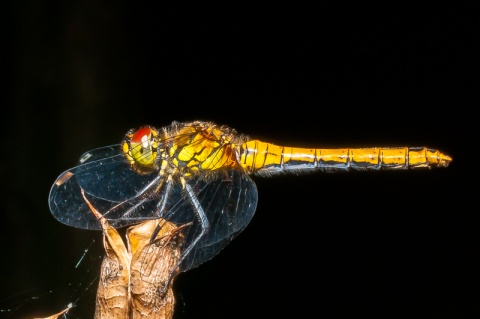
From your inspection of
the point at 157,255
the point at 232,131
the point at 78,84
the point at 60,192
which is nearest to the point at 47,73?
the point at 78,84

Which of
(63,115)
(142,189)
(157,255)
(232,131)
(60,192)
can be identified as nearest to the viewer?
(157,255)

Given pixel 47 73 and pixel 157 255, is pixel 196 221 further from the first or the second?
pixel 47 73

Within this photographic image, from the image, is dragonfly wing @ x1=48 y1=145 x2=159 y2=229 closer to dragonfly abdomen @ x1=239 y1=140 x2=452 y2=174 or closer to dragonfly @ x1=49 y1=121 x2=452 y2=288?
dragonfly @ x1=49 y1=121 x2=452 y2=288

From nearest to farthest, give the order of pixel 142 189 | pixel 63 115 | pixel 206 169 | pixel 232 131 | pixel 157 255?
pixel 157 255 < pixel 142 189 < pixel 206 169 < pixel 232 131 < pixel 63 115

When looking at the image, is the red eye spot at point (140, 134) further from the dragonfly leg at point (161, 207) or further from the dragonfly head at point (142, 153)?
the dragonfly leg at point (161, 207)

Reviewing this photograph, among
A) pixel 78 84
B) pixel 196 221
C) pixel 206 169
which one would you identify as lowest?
pixel 196 221

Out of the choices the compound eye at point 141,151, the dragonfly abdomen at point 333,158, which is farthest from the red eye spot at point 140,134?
the dragonfly abdomen at point 333,158

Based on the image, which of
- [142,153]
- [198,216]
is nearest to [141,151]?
[142,153]
